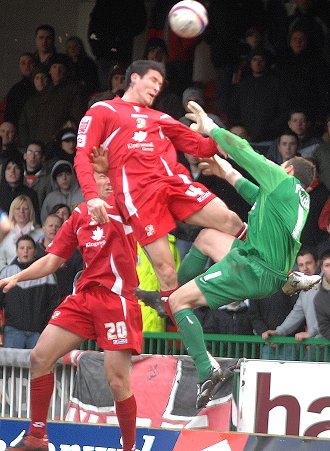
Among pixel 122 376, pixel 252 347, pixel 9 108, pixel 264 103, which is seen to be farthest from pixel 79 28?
pixel 122 376

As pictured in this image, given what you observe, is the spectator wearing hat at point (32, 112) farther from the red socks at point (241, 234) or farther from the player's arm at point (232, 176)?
the red socks at point (241, 234)

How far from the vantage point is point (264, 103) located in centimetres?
1402

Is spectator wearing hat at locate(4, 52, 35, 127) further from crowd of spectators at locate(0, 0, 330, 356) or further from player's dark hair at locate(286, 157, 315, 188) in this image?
player's dark hair at locate(286, 157, 315, 188)

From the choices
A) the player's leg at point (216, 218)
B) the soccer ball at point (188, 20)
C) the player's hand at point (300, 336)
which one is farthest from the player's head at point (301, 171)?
the player's hand at point (300, 336)

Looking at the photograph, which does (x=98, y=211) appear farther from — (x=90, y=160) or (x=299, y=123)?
(x=299, y=123)

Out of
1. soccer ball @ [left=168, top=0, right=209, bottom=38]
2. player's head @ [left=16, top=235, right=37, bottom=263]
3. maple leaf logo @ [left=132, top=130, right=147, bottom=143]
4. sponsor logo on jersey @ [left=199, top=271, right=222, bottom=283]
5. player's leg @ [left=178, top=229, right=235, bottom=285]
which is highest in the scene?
soccer ball @ [left=168, top=0, right=209, bottom=38]

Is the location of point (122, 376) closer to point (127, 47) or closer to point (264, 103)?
point (264, 103)

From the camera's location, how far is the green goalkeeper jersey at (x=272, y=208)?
907 centimetres

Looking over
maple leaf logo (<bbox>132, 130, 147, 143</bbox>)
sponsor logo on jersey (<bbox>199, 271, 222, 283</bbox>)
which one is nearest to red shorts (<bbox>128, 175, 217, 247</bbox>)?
maple leaf logo (<bbox>132, 130, 147, 143</bbox>)

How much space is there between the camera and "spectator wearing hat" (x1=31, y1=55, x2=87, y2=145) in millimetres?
16016

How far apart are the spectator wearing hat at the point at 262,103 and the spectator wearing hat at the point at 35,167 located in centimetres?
258

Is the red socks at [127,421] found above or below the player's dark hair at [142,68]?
below

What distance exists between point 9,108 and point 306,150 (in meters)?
5.34

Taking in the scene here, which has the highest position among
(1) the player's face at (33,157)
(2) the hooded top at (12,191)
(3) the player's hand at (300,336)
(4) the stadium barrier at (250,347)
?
(1) the player's face at (33,157)
